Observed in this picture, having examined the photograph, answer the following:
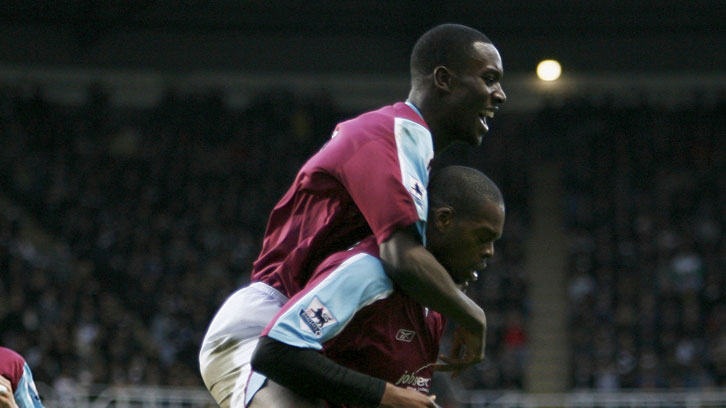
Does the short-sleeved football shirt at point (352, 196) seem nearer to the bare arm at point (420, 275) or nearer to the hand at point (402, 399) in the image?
the bare arm at point (420, 275)

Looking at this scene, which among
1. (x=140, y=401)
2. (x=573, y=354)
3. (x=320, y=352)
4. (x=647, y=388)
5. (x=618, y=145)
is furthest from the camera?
(x=618, y=145)

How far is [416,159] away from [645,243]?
14.4m

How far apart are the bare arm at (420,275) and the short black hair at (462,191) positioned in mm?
217

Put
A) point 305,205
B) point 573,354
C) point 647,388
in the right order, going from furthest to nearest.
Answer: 1. point 573,354
2. point 647,388
3. point 305,205

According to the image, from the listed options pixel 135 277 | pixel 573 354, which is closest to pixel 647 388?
pixel 573 354

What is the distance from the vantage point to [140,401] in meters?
12.7

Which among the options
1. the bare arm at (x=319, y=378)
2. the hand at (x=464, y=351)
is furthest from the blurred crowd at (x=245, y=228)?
the bare arm at (x=319, y=378)

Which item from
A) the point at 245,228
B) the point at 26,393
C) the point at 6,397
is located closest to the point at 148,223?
the point at 245,228

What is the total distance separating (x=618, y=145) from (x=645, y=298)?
431 centimetres

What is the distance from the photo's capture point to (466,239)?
128 inches

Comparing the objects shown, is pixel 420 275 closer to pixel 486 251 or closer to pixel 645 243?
pixel 486 251

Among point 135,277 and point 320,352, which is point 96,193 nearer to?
point 135,277

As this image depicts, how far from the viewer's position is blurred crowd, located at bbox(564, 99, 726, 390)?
47.6ft

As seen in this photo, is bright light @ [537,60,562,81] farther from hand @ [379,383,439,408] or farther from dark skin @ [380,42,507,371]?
hand @ [379,383,439,408]
